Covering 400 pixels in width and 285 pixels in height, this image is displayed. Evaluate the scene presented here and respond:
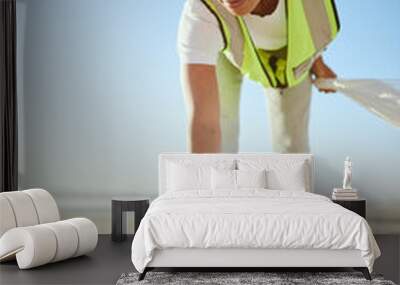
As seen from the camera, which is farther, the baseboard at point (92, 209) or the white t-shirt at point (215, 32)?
the baseboard at point (92, 209)

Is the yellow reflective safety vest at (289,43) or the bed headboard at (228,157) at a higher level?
the yellow reflective safety vest at (289,43)

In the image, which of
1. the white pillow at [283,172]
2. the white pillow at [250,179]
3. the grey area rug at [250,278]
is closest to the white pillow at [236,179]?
the white pillow at [250,179]

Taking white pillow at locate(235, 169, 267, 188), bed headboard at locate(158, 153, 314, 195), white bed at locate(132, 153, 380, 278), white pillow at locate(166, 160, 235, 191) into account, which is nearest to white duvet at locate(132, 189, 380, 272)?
white bed at locate(132, 153, 380, 278)

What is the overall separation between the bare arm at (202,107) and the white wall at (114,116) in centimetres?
12

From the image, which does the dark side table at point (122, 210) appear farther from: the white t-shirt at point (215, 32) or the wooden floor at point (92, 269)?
the white t-shirt at point (215, 32)

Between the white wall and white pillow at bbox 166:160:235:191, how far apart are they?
496mm

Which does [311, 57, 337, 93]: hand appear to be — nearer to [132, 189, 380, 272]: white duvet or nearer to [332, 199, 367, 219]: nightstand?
[332, 199, 367, 219]: nightstand

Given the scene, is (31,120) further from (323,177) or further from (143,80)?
(323,177)

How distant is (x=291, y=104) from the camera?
23.0 ft

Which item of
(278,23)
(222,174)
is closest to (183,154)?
(222,174)

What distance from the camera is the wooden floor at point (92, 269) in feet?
16.0

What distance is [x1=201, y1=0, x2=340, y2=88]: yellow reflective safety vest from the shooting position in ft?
22.4

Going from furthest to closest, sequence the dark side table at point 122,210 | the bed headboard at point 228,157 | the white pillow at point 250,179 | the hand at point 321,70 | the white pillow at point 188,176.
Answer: the hand at point 321,70 → the bed headboard at point 228,157 → the dark side table at point 122,210 → the white pillow at point 188,176 → the white pillow at point 250,179

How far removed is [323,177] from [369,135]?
0.65m
